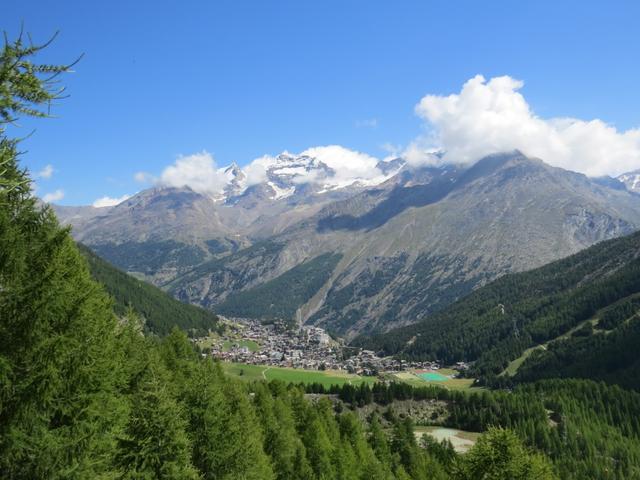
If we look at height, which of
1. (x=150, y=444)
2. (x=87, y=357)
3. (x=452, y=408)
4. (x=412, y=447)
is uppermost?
(x=87, y=357)

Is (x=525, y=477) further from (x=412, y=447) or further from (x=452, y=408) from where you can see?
(x=452, y=408)

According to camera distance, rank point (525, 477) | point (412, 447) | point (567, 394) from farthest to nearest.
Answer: point (567, 394) < point (412, 447) < point (525, 477)

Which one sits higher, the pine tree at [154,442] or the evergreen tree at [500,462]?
the pine tree at [154,442]

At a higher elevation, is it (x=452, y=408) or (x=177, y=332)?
(x=177, y=332)

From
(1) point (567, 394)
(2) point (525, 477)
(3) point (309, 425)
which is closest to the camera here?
(2) point (525, 477)

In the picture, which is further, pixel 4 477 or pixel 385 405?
pixel 385 405

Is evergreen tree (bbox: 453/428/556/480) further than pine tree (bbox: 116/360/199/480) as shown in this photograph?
Yes

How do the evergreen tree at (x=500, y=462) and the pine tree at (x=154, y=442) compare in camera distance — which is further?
the evergreen tree at (x=500, y=462)

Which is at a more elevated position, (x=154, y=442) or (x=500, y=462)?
(x=154, y=442)

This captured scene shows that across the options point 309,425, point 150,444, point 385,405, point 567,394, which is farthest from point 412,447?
point 567,394

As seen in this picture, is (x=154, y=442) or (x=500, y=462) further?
(x=500, y=462)

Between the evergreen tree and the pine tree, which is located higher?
the pine tree
